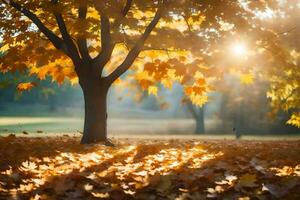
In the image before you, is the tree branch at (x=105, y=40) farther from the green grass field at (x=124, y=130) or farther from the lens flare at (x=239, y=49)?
the green grass field at (x=124, y=130)

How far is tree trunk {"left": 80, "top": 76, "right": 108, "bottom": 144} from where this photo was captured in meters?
12.8

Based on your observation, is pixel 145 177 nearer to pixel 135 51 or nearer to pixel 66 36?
pixel 135 51

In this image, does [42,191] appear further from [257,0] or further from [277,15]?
[277,15]

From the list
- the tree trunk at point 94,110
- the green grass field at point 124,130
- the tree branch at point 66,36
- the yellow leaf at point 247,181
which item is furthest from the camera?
the green grass field at point 124,130

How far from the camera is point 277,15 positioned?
2141 centimetres

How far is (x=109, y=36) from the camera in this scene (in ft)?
40.6

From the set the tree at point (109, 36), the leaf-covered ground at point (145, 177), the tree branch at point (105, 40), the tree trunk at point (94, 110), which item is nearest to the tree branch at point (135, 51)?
the tree at point (109, 36)

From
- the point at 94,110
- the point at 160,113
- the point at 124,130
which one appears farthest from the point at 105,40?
the point at 160,113

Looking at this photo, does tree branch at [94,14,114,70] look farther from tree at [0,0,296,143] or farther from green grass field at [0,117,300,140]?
green grass field at [0,117,300,140]

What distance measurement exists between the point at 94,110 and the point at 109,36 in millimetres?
2228

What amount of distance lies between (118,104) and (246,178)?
9646 cm

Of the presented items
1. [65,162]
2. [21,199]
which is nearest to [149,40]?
[65,162]

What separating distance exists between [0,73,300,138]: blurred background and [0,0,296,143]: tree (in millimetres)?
1794

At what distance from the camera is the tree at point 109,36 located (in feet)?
36.6
